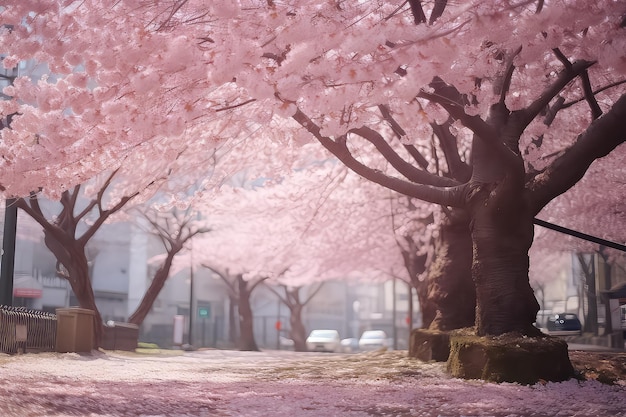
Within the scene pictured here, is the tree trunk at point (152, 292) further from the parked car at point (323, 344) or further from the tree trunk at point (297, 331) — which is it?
the parked car at point (323, 344)

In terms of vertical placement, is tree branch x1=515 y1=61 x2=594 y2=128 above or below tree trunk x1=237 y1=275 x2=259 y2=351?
above

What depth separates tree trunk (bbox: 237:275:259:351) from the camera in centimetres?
3322

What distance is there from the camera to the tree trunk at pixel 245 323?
33219 millimetres

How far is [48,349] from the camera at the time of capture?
650 inches

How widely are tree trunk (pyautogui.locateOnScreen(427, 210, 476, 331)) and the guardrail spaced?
8.86 m

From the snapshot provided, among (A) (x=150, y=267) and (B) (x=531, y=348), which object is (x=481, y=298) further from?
(A) (x=150, y=267)

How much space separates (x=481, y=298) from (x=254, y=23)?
536 centimetres

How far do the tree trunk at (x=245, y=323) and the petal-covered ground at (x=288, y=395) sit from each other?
21.2 m

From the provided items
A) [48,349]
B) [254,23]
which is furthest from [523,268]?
[48,349]

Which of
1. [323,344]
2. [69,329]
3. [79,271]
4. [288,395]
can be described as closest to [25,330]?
[69,329]

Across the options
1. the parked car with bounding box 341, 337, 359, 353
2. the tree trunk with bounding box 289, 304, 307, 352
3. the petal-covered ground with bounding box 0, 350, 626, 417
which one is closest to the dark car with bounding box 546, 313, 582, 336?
the tree trunk with bounding box 289, 304, 307, 352

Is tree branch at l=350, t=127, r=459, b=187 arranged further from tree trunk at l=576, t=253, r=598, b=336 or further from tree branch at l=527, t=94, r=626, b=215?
tree trunk at l=576, t=253, r=598, b=336

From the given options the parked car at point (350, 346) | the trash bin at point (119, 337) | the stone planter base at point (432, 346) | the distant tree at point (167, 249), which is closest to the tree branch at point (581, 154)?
the stone planter base at point (432, 346)

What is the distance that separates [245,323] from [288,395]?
2516 cm
